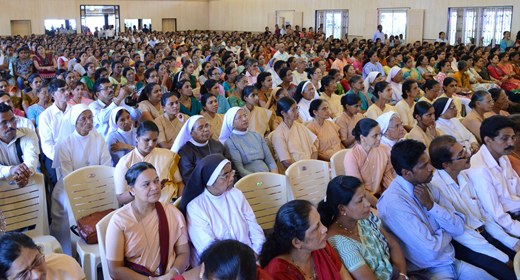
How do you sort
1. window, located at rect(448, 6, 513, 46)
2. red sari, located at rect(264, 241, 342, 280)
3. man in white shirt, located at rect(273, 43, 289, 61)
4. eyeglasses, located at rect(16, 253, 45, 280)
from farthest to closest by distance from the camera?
window, located at rect(448, 6, 513, 46) → man in white shirt, located at rect(273, 43, 289, 61) → red sari, located at rect(264, 241, 342, 280) → eyeglasses, located at rect(16, 253, 45, 280)

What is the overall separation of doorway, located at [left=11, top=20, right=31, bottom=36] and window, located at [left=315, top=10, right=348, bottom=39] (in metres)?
16.4

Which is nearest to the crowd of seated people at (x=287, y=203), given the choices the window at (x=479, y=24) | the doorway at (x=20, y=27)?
the window at (x=479, y=24)

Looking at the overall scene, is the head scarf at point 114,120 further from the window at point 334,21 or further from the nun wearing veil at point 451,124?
the window at point 334,21

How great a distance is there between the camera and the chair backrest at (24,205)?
2852 millimetres

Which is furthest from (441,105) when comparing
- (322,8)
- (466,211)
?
(322,8)

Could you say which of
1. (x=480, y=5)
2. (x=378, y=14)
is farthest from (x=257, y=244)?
(x=378, y=14)

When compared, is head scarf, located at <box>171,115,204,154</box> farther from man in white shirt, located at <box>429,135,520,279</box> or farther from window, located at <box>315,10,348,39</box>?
window, located at <box>315,10,348,39</box>

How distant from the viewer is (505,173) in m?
→ 3.17

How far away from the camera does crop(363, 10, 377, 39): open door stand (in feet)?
60.3

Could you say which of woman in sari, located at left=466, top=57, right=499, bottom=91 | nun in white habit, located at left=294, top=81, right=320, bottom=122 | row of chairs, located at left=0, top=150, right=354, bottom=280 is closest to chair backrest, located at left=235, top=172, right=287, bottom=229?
row of chairs, located at left=0, top=150, right=354, bottom=280

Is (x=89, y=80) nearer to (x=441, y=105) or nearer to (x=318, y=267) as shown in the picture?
(x=441, y=105)

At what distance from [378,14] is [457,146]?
1682cm

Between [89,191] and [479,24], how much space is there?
16220 millimetres

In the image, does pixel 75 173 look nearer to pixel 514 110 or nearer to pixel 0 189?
pixel 0 189
